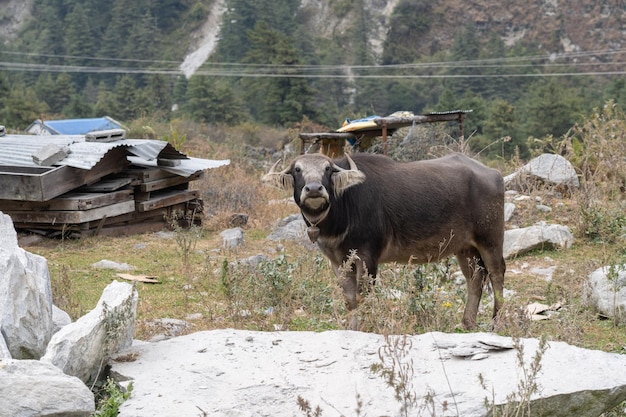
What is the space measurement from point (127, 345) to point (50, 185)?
6.02 metres

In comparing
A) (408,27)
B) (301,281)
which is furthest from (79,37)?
(301,281)

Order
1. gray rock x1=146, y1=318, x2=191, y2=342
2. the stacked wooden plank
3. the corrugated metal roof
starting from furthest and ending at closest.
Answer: the corrugated metal roof
the stacked wooden plank
gray rock x1=146, y1=318, x2=191, y2=342

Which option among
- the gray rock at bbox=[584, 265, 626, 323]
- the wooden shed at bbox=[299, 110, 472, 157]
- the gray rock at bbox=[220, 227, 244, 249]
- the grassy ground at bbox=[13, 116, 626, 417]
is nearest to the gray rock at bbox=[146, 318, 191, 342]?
the grassy ground at bbox=[13, 116, 626, 417]

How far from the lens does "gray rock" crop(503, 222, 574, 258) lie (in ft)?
34.0

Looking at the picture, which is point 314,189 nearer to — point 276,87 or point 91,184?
point 91,184

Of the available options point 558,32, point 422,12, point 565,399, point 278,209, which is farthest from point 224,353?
point 422,12

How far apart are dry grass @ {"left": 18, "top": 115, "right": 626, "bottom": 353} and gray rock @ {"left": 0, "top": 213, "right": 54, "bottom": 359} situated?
1281mm

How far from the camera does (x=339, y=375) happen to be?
189 inches

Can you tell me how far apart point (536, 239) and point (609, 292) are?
3.10m

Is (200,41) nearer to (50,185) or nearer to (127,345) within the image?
(50,185)

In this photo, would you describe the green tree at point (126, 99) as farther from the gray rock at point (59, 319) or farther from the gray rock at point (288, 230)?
the gray rock at point (59, 319)

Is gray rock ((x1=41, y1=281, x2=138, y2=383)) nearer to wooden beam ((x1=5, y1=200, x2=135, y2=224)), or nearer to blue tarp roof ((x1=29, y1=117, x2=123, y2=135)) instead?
wooden beam ((x1=5, y1=200, x2=135, y2=224))

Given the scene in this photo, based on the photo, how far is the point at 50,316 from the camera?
5496 mm

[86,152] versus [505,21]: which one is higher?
[86,152]
